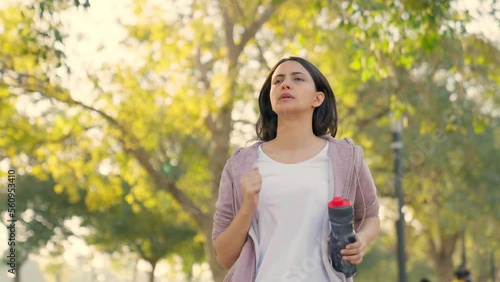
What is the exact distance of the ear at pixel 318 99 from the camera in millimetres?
3508

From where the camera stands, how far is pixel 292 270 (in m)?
3.22

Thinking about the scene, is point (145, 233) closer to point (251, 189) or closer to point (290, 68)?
point (290, 68)

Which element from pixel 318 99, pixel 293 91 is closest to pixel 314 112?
pixel 318 99

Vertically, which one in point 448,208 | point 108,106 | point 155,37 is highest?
point 155,37

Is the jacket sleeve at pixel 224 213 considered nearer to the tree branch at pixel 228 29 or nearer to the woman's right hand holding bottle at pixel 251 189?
the woman's right hand holding bottle at pixel 251 189

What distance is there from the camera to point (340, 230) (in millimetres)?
3107

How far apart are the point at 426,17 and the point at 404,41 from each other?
244 centimetres

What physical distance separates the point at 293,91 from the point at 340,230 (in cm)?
57

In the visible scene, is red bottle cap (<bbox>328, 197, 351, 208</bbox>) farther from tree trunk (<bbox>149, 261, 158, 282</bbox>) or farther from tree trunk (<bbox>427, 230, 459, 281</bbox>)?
tree trunk (<bbox>149, 261, 158, 282</bbox>)

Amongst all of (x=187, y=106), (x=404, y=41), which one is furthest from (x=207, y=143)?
(x=404, y=41)

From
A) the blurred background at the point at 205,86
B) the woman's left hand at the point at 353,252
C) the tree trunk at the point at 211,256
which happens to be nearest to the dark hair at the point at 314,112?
the woman's left hand at the point at 353,252

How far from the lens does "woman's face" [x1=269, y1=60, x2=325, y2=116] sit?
→ 342 cm

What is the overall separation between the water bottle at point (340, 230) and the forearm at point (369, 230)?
12 centimetres

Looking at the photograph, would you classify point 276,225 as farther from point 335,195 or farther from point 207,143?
point 207,143
